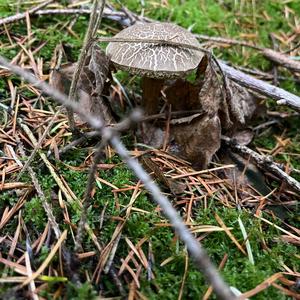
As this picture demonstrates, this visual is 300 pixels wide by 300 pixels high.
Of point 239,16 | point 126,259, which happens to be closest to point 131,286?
point 126,259

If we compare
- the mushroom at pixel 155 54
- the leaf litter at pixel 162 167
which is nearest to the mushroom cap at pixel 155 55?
the mushroom at pixel 155 54

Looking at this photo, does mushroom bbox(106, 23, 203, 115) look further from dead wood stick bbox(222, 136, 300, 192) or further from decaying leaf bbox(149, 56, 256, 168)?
dead wood stick bbox(222, 136, 300, 192)

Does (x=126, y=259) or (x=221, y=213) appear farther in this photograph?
(x=221, y=213)

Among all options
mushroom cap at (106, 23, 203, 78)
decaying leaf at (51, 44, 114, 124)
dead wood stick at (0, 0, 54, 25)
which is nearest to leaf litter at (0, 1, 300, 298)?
decaying leaf at (51, 44, 114, 124)

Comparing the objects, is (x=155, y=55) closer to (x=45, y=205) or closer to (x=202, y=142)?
(x=202, y=142)

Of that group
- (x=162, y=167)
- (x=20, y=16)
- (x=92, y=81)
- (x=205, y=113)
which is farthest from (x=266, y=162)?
(x=20, y=16)

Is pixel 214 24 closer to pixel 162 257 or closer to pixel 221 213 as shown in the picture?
pixel 221 213

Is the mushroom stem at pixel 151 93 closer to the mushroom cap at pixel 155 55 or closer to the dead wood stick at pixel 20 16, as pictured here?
the mushroom cap at pixel 155 55

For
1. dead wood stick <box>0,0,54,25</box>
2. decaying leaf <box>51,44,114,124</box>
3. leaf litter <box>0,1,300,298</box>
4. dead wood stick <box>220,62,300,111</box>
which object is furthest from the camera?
dead wood stick <box>0,0,54,25</box>
